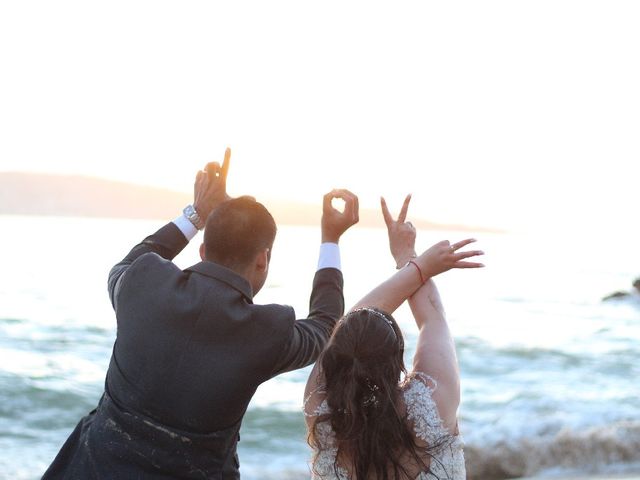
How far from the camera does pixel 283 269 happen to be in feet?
119

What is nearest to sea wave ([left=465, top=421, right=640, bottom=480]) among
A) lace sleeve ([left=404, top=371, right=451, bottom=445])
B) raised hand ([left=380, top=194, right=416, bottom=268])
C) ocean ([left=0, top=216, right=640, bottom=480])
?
ocean ([left=0, top=216, right=640, bottom=480])

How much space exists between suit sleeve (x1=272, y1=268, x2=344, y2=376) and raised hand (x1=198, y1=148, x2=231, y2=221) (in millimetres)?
448

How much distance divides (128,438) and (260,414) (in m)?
7.49

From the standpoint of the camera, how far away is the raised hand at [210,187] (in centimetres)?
282

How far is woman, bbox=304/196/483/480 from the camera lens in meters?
2.39

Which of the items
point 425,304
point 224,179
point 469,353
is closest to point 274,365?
point 425,304

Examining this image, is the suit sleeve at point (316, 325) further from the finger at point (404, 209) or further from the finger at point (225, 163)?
the finger at point (225, 163)

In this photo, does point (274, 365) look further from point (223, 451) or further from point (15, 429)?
point (15, 429)

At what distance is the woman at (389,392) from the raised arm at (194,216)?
61cm

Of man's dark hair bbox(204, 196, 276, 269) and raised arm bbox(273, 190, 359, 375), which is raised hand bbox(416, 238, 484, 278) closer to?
raised arm bbox(273, 190, 359, 375)

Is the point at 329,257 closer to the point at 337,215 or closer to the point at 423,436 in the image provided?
the point at 337,215

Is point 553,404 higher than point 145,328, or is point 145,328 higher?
point 145,328

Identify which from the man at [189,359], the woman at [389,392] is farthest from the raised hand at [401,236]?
the man at [189,359]

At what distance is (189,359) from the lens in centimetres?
231
